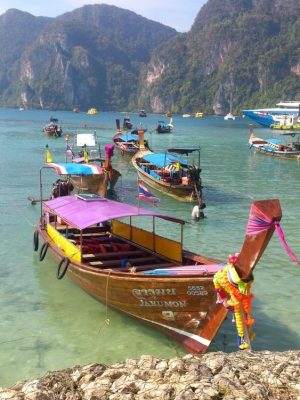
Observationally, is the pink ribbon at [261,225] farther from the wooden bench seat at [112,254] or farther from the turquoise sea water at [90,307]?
the wooden bench seat at [112,254]

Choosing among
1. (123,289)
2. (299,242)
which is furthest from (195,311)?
(299,242)

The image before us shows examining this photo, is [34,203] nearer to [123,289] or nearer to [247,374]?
[123,289]

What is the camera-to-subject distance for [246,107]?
7175 inches

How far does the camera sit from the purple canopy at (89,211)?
36.8 ft

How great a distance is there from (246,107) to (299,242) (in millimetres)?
172293

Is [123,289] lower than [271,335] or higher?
higher

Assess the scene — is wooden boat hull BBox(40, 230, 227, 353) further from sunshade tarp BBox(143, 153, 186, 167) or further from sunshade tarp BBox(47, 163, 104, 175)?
sunshade tarp BBox(143, 153, 186, 167)

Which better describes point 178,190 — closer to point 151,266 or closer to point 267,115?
point 151,266

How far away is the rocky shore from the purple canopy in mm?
4569

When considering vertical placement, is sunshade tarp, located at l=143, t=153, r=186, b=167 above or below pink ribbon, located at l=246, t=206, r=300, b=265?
below

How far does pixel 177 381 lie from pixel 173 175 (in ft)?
62.9

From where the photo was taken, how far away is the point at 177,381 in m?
6.22

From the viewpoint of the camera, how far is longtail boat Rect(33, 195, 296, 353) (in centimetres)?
805

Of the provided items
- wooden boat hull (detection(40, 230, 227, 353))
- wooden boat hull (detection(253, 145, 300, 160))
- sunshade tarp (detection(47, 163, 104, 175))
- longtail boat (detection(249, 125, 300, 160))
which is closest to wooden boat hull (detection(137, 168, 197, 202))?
sunshade tarp (detection(47, 163, 104, 175))
